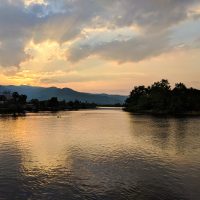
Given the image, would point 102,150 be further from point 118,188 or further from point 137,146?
point 118,188

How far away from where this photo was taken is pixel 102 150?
211ft

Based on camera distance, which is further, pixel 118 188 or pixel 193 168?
pixel 193 168

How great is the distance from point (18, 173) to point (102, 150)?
910 inches

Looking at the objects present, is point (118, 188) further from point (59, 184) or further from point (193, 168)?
point (193, 168)

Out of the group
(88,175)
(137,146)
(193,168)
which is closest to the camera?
(88,175)

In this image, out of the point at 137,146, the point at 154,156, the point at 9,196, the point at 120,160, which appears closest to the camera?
the point at 9,196

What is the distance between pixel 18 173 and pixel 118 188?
1470cm

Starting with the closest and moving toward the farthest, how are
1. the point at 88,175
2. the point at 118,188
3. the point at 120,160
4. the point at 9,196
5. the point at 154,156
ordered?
the point at 9,196 → the point at 118,188 → the point at 88,175 → the point at 120,160 → the point at 154,156

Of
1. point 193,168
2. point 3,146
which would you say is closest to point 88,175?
point 193,168

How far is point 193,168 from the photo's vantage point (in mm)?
47125

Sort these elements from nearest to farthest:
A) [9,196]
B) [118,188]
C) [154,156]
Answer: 1. [9,196]
2. [118,188]
3. [154,156]

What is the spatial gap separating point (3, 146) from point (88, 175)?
109 ft

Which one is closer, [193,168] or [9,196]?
[9,196]

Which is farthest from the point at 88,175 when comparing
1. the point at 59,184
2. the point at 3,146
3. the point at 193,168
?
the point at 3,146
